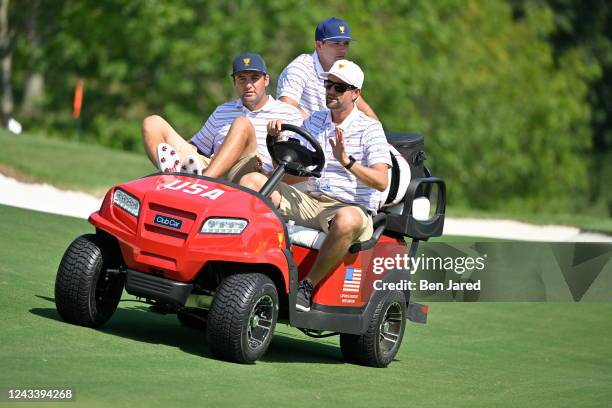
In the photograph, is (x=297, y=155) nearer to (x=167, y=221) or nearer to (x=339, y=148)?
(x=339, y=148)

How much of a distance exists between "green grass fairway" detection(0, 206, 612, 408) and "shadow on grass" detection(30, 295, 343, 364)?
0.02 metres

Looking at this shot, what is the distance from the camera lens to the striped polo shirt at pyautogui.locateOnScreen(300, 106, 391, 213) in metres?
8.52

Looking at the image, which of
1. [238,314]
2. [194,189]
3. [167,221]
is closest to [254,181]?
[194,189]

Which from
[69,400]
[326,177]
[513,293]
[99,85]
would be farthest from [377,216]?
[99,85]

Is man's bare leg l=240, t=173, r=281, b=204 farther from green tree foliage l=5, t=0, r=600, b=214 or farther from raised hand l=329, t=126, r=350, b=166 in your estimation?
green tree foliage l=5, t=0, r=600, b=214

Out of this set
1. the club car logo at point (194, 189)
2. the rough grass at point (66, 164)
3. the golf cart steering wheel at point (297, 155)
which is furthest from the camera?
the rough grass at point (66, 164)

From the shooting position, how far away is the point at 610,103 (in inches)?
2099

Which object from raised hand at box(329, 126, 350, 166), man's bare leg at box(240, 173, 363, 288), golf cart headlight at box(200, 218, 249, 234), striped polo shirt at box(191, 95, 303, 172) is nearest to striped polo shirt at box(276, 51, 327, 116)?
striped polo shirt at box(191, 95, 303, 172)

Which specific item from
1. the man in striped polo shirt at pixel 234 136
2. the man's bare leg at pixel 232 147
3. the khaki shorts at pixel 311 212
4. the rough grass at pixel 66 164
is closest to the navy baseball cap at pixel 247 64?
the man in striped polo shirt at pixel 234 136

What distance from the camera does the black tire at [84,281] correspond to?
8008 millimetres

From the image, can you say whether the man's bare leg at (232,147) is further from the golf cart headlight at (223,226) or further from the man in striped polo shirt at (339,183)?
the golf cart headlight at (223,226)

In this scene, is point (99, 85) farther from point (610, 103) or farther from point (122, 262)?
point (122, 262)

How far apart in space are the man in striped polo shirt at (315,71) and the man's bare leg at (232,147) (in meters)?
1.21

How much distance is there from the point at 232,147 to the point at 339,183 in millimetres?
721
